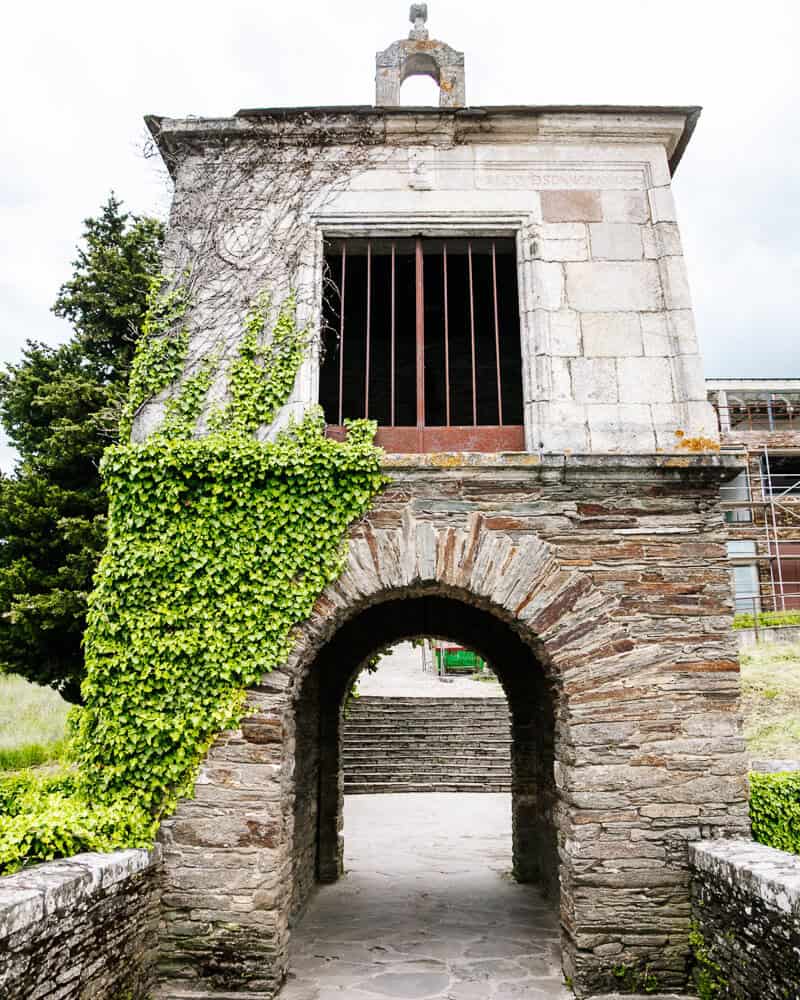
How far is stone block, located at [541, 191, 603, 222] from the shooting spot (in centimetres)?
593

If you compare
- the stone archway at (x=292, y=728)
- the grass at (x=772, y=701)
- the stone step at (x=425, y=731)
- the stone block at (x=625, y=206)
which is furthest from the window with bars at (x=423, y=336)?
the stone step at (x=425, y=731)

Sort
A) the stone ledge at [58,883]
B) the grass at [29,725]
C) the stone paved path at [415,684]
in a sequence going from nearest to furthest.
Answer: the stone ledge at [58,883]
the grass at [29,725]
the stone paved path at [415,684]

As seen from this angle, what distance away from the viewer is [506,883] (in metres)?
7.77

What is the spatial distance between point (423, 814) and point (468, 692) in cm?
831

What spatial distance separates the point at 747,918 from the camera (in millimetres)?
4023

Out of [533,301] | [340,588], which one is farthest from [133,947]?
[533,301]

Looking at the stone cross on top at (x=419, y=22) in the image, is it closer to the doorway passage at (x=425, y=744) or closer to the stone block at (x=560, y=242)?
the stone block at (x=560, y=242)

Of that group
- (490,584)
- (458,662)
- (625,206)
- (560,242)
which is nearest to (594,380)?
(560,242)

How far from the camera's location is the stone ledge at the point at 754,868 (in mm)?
3662

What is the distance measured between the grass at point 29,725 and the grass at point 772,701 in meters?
10.2

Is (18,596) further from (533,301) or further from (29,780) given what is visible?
(533,301)

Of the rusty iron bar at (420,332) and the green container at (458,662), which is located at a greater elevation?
the rusty iron bar at (420,332)

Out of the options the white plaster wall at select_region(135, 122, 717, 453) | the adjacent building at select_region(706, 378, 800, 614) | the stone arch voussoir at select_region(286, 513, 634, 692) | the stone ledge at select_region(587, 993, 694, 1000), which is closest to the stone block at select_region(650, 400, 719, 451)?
the white plaster wall at select_region(135, 122, 717, 453)

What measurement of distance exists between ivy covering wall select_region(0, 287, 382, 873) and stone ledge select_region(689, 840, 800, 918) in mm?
2947
